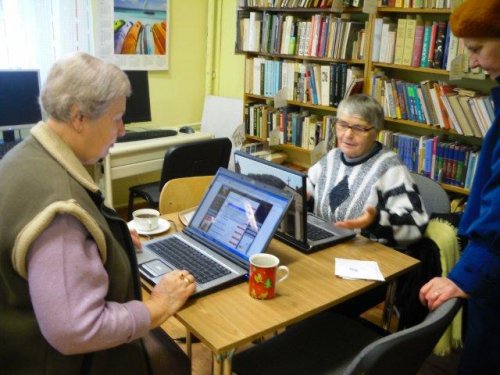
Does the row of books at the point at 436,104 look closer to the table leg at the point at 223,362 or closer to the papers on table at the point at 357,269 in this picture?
the papers on table at the point at 357,269

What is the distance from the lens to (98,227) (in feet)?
3.30

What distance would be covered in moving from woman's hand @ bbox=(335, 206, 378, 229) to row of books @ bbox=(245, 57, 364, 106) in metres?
1.54

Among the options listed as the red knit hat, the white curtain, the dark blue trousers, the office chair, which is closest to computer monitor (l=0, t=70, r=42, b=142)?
the white curtain

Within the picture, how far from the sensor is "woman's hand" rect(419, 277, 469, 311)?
1227mm

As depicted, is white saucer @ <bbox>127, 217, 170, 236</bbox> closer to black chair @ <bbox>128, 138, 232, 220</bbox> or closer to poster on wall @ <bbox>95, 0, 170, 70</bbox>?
black chair @ <bbox>128, 138, 232, 220</bbox>

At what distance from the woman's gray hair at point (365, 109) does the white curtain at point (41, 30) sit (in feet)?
7.15

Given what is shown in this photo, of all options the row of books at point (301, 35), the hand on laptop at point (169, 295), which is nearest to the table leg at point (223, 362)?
the hand on laptop at point (169, 295)

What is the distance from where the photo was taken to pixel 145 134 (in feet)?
11.7

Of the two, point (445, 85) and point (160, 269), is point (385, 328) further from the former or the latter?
point (445, 85)

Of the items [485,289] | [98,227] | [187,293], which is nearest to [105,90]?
[98,227]

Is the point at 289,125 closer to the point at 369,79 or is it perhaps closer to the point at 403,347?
the point at 369,79

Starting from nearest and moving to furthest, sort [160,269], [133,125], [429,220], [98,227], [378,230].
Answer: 1. [98,227]
2. [160,269]
3. [378,230]
4. [429,220]
5. [133,125]

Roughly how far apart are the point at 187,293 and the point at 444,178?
2.08 m

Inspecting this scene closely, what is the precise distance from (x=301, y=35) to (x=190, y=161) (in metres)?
1.30
